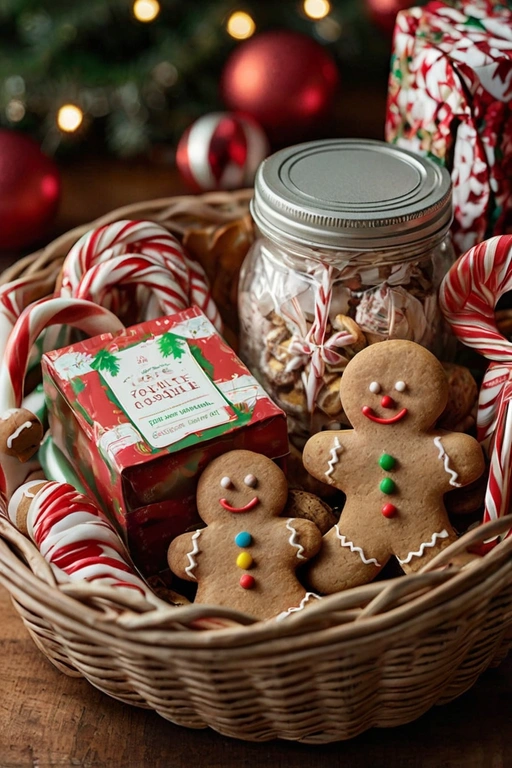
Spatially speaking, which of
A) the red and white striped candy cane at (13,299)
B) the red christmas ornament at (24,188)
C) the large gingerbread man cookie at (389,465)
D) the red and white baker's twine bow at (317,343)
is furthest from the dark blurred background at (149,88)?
the large gingerbread man cookie at (389,465)

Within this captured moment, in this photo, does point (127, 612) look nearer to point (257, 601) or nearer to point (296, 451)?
point (257, 601)

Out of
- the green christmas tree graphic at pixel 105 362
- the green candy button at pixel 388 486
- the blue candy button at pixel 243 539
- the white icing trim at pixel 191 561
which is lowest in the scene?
the white icing trim at pixel 191 561

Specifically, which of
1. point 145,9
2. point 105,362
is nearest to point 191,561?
point 105,362

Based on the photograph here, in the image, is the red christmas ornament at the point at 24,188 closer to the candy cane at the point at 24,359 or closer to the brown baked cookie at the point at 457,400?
the candy cane at the point at 24,359

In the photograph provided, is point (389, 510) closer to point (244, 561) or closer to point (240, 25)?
point (244, 561)

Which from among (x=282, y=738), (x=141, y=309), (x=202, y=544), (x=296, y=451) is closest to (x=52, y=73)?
(x=141, y=309)

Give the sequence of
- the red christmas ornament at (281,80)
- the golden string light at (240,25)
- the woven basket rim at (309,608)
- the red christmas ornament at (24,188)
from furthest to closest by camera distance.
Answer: the golden string light at (240,25), the red christmas ornament at (281,80), the red christmas ornament at (24,188), the woven basket rim at (309,608)

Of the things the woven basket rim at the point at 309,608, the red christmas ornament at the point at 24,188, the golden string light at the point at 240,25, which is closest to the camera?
the woven basket rim at the point at 309,608
